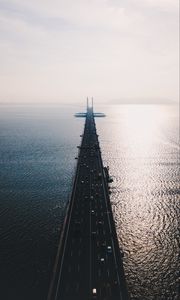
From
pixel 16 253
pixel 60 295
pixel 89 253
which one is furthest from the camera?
pixel 16 253

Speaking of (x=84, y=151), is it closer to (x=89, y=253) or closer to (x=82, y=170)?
(x=82, y=170)

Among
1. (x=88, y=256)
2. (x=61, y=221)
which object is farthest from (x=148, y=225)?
(x=88, y=256)

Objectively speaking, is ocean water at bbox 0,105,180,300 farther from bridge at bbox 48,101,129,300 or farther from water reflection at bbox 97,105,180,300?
bridge at bbox 48,101,129,300

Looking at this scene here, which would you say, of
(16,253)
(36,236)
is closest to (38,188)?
(36,236)

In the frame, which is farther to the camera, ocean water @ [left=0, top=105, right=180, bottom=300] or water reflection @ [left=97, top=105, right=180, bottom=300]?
water reflection @ [left=97, top=105, right=180, bottom=300]

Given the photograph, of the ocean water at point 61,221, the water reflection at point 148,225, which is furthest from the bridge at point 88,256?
the water reflection at point 148,225

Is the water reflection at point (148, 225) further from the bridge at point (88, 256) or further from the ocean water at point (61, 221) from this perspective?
the bridge at point (88, 256)

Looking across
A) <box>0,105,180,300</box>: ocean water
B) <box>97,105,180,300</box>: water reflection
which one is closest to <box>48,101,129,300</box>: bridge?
<box>0,105,180,300</box>: ocean water

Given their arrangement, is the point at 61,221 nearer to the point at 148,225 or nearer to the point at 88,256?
the point at 88,256
